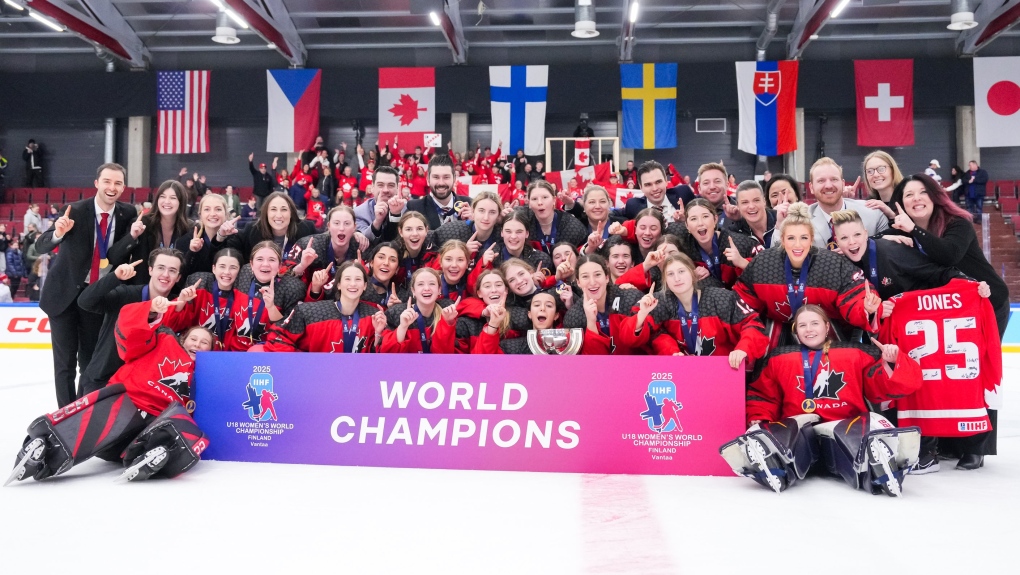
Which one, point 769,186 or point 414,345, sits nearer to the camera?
point 414,345

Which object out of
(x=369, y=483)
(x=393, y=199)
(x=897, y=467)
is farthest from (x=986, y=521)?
(x=393, y=199)

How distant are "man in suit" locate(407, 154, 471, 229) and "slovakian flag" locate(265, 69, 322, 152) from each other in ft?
41.8

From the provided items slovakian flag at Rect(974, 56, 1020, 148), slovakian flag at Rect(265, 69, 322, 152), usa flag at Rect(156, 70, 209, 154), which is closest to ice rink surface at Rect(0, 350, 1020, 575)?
slovakian flag at Rect(265, 69, 322, 152)

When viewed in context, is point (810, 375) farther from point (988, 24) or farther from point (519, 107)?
point (988, 24)

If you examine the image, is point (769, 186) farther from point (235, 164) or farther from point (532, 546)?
point (235, 164)

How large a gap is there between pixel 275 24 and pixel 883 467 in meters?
16.7

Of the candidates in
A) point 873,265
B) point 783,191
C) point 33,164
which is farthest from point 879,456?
point 33,164

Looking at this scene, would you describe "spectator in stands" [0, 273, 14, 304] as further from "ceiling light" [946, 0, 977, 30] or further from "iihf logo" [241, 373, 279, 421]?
"ceiling light" [946, 0, 977, 30]

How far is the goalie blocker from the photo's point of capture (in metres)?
3.54

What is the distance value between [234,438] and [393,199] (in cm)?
220

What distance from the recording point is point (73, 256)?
15.3 feet

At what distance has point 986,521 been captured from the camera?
2908 millimetres

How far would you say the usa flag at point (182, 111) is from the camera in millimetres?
17875

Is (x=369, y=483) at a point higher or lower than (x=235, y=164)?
lower
